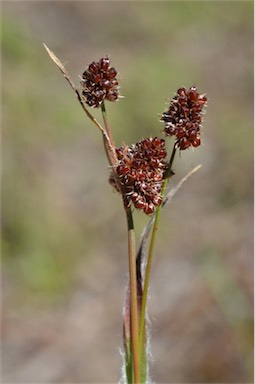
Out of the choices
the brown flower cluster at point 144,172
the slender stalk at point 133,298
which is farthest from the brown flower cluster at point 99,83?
the slender stalk at point 133,298

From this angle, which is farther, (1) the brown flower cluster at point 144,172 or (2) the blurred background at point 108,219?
(2) the blurred background at point 108,219

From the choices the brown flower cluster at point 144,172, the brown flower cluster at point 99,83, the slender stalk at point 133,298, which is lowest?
the slender stalk at point 133,298

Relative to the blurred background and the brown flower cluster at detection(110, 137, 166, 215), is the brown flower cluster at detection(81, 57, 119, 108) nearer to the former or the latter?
the brown flower cluster at detection(110, 137, 166, 215)

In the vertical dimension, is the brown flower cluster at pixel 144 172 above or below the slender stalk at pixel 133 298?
above

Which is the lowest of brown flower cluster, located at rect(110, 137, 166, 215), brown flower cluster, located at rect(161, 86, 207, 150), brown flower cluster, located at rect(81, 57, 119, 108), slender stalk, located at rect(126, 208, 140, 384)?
slender stalk, located at rect(126, 208, 140, 384)

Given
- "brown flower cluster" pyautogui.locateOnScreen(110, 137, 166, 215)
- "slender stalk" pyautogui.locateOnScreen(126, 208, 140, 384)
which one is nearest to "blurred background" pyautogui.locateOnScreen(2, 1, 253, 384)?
"slender stalk" pyautogui.locateOnScreen(126, 208, 140, 384)

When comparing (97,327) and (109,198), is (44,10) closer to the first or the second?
(109,198)

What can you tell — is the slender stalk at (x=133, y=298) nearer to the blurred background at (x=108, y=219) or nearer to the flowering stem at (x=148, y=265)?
the flowering stem at (x=148, y=265)
